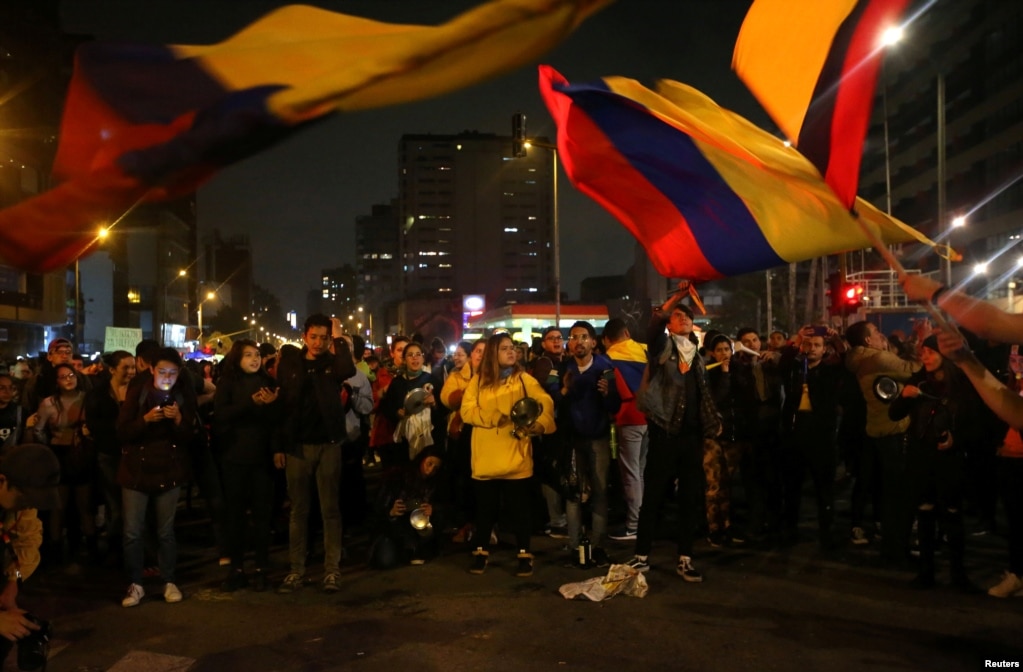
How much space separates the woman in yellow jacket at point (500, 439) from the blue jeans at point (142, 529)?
8.21 ft

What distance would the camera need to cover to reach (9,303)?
29.5 meters

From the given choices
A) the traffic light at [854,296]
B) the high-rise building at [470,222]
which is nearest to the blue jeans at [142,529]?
the traffic light at [854,296]

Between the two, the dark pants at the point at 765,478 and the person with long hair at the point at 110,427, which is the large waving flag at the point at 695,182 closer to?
the dark pants at the point at 765,478

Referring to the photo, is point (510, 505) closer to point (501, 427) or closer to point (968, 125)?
point (501, 427)

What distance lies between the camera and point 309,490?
7.00 meters

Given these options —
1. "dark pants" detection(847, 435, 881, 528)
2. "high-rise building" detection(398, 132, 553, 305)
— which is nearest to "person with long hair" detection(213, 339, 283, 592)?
"dark pants" detection(847, 435, 881, 528)

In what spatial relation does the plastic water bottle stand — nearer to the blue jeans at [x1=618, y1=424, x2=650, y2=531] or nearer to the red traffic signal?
the blue jeans at [x1=618, y1=424, x2=650, y2=531]

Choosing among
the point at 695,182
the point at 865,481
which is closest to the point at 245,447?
the point at 695,182

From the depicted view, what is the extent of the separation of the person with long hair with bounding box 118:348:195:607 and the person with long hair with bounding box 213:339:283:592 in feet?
1.13

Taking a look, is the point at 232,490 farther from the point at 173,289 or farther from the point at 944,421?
the point at 173,289

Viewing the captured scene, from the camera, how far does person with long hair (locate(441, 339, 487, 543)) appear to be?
7875 millimetres

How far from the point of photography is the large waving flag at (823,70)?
3.77 metres

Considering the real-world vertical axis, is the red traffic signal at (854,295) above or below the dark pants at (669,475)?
above

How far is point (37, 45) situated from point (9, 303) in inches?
1119
